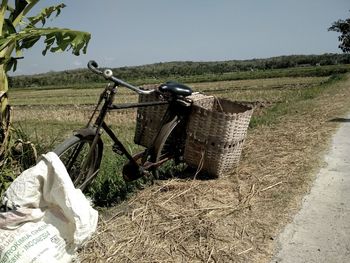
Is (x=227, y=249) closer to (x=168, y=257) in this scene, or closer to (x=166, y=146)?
(x=168, y=257)

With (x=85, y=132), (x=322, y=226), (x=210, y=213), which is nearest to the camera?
(x=322, y=226)

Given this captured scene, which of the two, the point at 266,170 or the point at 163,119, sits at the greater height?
the point at 163,119

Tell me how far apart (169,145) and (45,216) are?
2087 millimetres

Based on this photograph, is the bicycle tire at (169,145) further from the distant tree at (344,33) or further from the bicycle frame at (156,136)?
the distant tree at (344,33)

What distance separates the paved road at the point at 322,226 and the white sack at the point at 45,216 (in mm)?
1498

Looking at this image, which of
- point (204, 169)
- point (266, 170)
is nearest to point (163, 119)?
point (204, 169)

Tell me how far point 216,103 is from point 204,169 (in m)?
1.04

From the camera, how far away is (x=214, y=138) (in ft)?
14.6

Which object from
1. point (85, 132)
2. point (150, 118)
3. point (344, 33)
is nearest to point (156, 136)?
point (150, 118)

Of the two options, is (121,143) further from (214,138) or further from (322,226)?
(322,226)

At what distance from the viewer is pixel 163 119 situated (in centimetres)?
447

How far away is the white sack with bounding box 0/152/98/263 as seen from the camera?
2.65 metres

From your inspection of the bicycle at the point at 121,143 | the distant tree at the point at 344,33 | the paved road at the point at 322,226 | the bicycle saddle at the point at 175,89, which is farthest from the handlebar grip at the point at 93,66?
the distant tree at the point at 344,33

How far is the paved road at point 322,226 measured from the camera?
9.92ft
